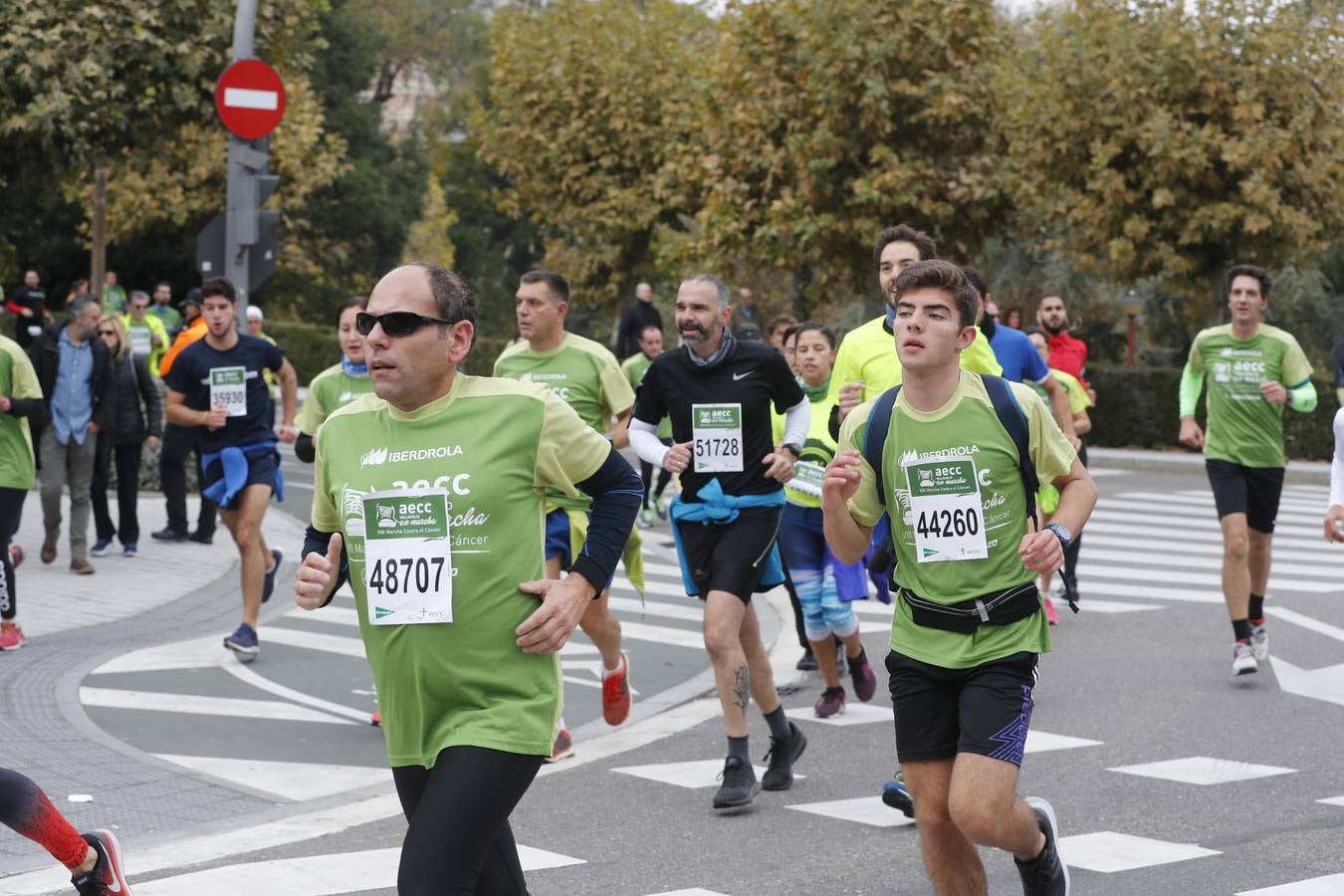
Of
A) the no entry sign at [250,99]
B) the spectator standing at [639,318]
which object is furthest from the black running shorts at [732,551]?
the spectator standing at [639,318]

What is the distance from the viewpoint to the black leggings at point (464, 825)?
3.92 meters

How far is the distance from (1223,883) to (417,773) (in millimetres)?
2981

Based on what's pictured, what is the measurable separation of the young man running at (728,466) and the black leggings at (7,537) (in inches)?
162

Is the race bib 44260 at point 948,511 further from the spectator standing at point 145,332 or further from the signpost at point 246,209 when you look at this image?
the spectator standing at point 145,332

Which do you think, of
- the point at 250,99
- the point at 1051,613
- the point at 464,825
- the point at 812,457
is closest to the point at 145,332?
the point at 250,99

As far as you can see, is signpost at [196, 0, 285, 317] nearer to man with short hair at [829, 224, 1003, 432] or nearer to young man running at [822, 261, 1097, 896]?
man with short hair at [829, 224, 1003, 432]

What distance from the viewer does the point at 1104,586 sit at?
14266 mm

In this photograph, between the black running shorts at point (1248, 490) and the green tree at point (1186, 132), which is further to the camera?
the green tree at point (1186, 132)

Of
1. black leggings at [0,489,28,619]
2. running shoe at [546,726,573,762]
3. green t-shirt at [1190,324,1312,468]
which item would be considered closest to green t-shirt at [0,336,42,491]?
black leggings at [0,489,28,619]

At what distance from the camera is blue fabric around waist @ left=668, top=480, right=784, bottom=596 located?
24.9 feet

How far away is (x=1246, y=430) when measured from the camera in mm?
10031

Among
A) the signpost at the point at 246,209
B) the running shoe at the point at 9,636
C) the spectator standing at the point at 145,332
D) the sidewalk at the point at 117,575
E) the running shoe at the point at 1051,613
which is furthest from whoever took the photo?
the spectator standing at the point at 145,332

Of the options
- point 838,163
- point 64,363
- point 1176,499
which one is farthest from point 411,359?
point 838,163

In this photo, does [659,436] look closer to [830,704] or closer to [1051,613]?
[1051,613]
